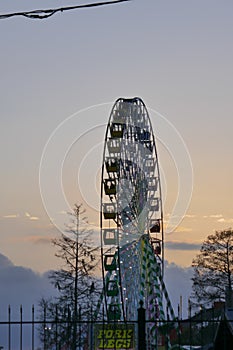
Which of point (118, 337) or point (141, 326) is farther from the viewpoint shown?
point (118, 337)

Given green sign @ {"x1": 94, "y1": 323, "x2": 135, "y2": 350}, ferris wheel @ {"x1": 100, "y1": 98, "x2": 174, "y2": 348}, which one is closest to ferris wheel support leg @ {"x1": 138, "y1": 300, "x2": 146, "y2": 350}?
green sign @ {"x1": 94, "y1": 323, "x2": 135, "y2": 350}

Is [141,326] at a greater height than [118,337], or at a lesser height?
greater

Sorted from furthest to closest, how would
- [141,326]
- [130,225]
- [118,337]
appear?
[130,225] → [118,337] → [141,326]

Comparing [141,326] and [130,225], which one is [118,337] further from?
[130,225]

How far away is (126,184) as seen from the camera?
1265 inches

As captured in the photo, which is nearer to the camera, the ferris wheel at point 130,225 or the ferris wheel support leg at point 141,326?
the ferris wheel support leg at point 141,326

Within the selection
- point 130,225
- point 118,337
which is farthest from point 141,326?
point 130,225

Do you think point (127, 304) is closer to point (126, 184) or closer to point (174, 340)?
point (126, 184)

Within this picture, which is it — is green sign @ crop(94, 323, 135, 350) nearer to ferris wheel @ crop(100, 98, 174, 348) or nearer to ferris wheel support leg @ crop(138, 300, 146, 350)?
ferris wheel support leg @ crop(138, 300, 146, 350)

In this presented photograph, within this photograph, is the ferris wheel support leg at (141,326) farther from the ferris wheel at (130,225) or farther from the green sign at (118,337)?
the ferris wheel at (130,225)

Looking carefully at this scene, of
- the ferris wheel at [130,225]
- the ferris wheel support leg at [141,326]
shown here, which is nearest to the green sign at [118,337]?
the ferris wheel support leg at [141,326]

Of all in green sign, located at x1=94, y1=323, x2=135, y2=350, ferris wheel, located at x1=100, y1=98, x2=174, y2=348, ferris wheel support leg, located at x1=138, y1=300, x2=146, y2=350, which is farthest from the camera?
ferris wheel, located at x1=100, y1=98, x2=174, y2=348

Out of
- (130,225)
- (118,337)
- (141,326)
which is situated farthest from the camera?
(130,225)

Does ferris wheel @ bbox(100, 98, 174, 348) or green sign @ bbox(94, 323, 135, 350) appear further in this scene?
ferris wheel @ bbox(100, 98, 174, 348)
